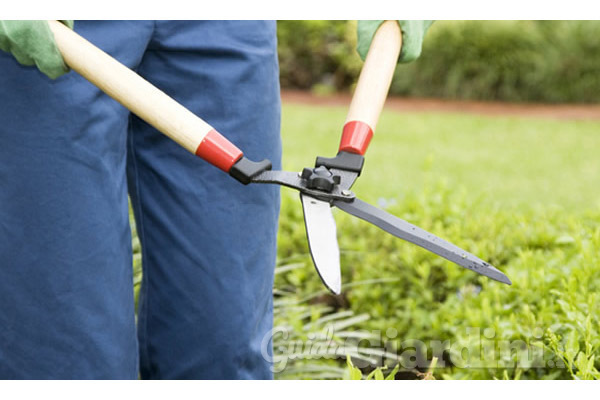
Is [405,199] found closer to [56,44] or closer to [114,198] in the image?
[114,198]

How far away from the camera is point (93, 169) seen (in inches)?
57.6

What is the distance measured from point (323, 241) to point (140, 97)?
0.43 m

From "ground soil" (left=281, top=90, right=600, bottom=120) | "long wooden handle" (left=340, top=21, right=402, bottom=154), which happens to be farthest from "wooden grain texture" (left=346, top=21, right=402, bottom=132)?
"ground soil" (left=281, top=90, right=600, bottom=120)

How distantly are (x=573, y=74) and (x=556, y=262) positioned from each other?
570cm

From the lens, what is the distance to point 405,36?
63.4 inches

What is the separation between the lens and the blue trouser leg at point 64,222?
1.41m

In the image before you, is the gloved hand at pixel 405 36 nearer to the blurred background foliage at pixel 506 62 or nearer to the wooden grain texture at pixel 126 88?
the wooden grain texture at pixel 126 88

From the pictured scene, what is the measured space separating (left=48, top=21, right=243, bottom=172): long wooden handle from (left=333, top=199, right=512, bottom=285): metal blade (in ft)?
0.80

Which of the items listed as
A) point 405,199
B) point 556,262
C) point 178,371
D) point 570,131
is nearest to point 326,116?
point 570,131

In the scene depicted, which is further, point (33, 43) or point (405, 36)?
point (405, 36)

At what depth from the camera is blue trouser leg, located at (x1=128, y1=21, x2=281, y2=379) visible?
1556mm

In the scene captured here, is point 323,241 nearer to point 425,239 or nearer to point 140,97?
point 425,239

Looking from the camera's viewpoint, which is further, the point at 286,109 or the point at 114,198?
the point at 286,109

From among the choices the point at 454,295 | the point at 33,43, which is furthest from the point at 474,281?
the point at 33,43
